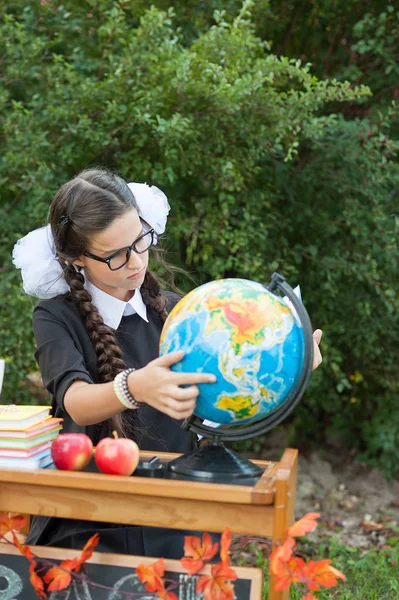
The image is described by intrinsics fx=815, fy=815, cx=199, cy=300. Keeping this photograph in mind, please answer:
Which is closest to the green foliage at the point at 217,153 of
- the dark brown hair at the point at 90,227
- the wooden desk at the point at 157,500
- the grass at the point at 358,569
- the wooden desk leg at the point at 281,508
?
the grass at the point at 358,569

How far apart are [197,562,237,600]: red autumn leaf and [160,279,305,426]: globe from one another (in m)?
0.38

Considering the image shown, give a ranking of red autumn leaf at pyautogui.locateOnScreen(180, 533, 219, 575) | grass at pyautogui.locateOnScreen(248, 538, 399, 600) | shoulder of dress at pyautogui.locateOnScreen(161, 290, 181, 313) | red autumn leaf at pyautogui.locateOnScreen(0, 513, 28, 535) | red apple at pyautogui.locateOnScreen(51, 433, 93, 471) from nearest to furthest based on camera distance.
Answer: red autumn leaf at pyautogui.locateOnScreen(180, 533, 219, 575), red apple at pyautogui.locateOnScreen(51, 433, 93, 471), red autumn leaf at pyautogui.locateOnScreen(0, 513, 28, 535), shoulder of dress at pyautogui.locateOnScreen(161, 290, 181, 313), grass at pyautogui.locateOnScreen(248, 538, 399, 600)

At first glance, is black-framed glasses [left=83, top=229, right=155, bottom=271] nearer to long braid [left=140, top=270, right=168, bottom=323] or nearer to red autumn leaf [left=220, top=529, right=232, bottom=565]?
long braid [left=140, top=270, right=168, bottom=323]

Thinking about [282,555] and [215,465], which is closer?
[282,555]

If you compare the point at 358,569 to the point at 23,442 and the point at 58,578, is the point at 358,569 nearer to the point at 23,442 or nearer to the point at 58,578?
the point at 58,578

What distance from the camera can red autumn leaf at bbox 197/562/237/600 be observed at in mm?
2000

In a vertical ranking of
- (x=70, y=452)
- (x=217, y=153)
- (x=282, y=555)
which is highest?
(x=282, y=555)

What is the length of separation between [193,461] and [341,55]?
159 inches

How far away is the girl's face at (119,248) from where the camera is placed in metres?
2.61

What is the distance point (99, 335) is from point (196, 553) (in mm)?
891

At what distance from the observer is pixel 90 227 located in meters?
2.65

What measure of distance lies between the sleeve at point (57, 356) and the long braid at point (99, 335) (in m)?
0.07

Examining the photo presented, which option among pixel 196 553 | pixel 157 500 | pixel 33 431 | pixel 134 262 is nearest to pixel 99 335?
pixel 134 262

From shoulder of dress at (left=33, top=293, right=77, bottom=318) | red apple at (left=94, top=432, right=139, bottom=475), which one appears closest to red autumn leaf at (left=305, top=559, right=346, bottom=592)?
red apple at (left=94, top=432, right=139, bottom=475)
